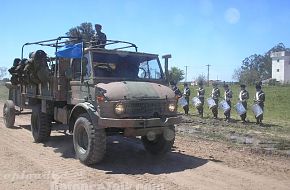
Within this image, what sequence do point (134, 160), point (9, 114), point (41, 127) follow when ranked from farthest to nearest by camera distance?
point (9, 114), point (41, 127), point (134, 160)

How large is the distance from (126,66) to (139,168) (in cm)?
240

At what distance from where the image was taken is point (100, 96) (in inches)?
326

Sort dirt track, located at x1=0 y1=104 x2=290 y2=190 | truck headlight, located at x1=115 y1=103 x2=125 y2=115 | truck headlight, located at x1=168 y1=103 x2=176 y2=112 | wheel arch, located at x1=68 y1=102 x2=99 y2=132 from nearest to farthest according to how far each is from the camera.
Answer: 1. dirt track, located at x1=0 y1=104 x2=290 y2=190
2. truck headlight, located at x1=115 y1=103 x2=125 y2=115
3. wheel arch, located at x1=68 y1=102 x2=99 y2=132
4. truck headlight, located at x1=168 y1=103 x2=176 y2=112

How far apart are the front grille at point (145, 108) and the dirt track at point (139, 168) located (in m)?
1.12

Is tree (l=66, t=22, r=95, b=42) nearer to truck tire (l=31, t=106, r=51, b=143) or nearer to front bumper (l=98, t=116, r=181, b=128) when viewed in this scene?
truck tire (l=31, t=106, r=51, b=143)

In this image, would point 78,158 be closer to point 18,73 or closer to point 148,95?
point 148,95

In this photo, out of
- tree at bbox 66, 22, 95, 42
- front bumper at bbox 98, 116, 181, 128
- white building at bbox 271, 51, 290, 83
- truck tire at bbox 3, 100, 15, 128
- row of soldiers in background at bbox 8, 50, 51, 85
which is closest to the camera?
front bumper at bbox 98, 116, 181, 128

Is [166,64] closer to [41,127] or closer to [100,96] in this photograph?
[100,96]

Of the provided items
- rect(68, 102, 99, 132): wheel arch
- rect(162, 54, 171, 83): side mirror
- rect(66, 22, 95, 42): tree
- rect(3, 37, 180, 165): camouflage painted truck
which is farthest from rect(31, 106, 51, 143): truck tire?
rect(162, 54, 171, 83): side mirror

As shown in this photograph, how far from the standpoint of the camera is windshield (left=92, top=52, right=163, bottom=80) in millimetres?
9095

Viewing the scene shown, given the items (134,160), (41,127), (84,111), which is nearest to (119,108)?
(84,111)

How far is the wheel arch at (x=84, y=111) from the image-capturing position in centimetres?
840

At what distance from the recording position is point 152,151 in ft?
32.0

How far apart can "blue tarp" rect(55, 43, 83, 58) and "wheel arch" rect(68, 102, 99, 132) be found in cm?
115
